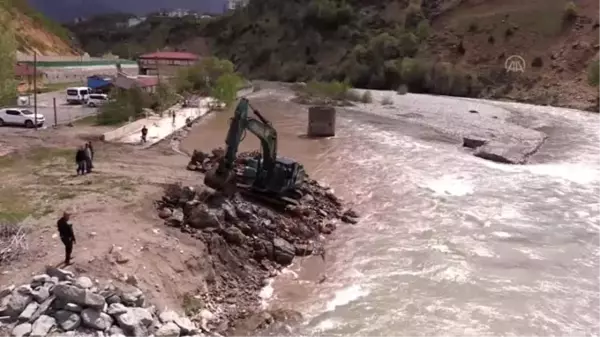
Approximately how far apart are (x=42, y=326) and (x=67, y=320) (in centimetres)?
41

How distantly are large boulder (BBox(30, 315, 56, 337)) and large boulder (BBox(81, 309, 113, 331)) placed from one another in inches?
20.4

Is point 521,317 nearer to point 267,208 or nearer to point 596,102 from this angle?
point 267,208

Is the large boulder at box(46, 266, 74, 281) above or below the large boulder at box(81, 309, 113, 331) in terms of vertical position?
above

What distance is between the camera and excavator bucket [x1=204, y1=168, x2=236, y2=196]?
1848 cm

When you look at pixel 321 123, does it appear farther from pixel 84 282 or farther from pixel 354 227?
pixel 84 282

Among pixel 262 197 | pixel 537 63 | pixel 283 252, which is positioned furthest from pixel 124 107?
pixel 537 63

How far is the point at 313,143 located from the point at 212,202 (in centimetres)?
1993

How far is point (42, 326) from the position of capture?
10.3m

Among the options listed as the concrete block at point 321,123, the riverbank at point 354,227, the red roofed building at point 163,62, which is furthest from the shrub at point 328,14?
the riverbank at point 354,227

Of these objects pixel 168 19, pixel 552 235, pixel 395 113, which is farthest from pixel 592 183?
pixel 168 19

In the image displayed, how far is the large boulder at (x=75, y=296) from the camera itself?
10734mm

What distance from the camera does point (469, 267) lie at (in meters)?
17.6

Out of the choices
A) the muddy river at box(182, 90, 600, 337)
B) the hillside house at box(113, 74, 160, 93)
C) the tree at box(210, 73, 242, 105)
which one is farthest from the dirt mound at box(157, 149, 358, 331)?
the tree at box(210, 73, 242, 105)

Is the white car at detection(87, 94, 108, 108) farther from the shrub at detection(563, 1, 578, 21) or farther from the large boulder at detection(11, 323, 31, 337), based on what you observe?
the shrub at detection(563, 1, 578, 21)
